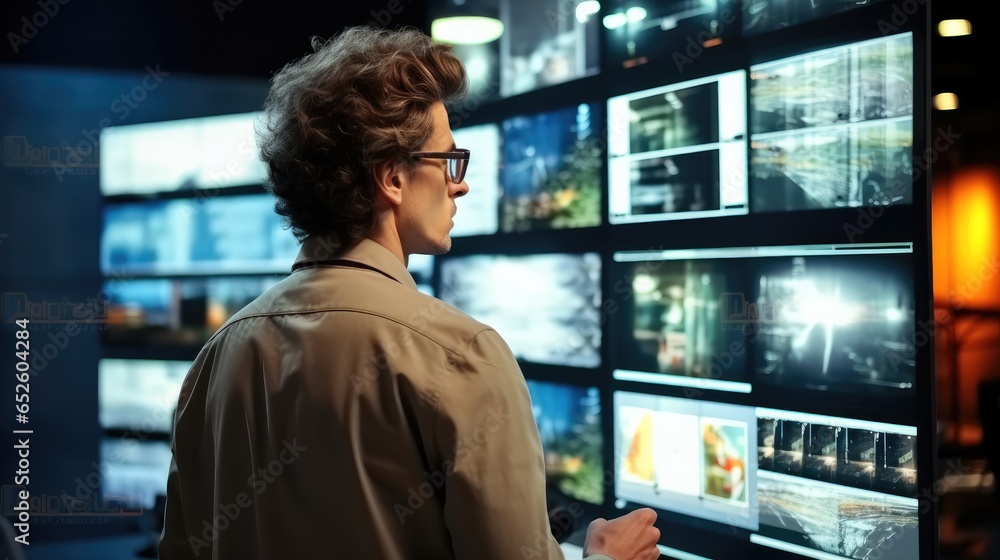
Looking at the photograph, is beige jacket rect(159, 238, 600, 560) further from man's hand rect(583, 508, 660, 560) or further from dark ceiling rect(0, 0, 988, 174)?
dark ceiling rect(0, 0, 988, 174)

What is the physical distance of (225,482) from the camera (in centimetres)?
122

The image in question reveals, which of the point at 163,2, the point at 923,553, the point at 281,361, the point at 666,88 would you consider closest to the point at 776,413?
the point at 923,553

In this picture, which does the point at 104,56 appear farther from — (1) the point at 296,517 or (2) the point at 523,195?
(1) the point at 296,517

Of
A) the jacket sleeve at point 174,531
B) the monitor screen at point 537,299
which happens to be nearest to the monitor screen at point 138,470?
the monitor screen at point 537,299

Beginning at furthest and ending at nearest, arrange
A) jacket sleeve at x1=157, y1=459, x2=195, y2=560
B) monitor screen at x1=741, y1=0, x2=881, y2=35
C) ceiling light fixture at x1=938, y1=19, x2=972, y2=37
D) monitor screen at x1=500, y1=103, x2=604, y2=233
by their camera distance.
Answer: monitor screen at x1=500, y1=103, x2=604, y2=233
monitor screen at x1=741, y1=0, x2=881, y2=35
ceiling light fixture at x1=938, y1=19, x2=972, y2=37
jacket sleeve at x1=157, y1=459, x2=195, y2=560

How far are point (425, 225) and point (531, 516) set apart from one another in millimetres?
466

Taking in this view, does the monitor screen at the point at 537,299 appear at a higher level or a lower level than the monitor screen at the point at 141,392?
higher

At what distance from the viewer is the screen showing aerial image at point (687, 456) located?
87.3 inches

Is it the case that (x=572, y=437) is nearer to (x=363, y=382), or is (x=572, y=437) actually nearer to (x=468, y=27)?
(x=468, y=27)

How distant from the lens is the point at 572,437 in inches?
110

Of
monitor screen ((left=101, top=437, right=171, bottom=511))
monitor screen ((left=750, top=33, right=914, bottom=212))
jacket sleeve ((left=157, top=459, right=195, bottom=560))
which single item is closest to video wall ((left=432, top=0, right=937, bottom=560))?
monitor screen ((left=750, top=33, right=914, bottom=212))

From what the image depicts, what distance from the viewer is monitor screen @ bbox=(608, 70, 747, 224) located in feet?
7.24

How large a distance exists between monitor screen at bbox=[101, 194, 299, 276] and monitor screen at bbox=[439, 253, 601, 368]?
973 mm

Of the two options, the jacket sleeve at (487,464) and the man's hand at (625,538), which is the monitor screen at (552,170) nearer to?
the man's hand at (625,538)
